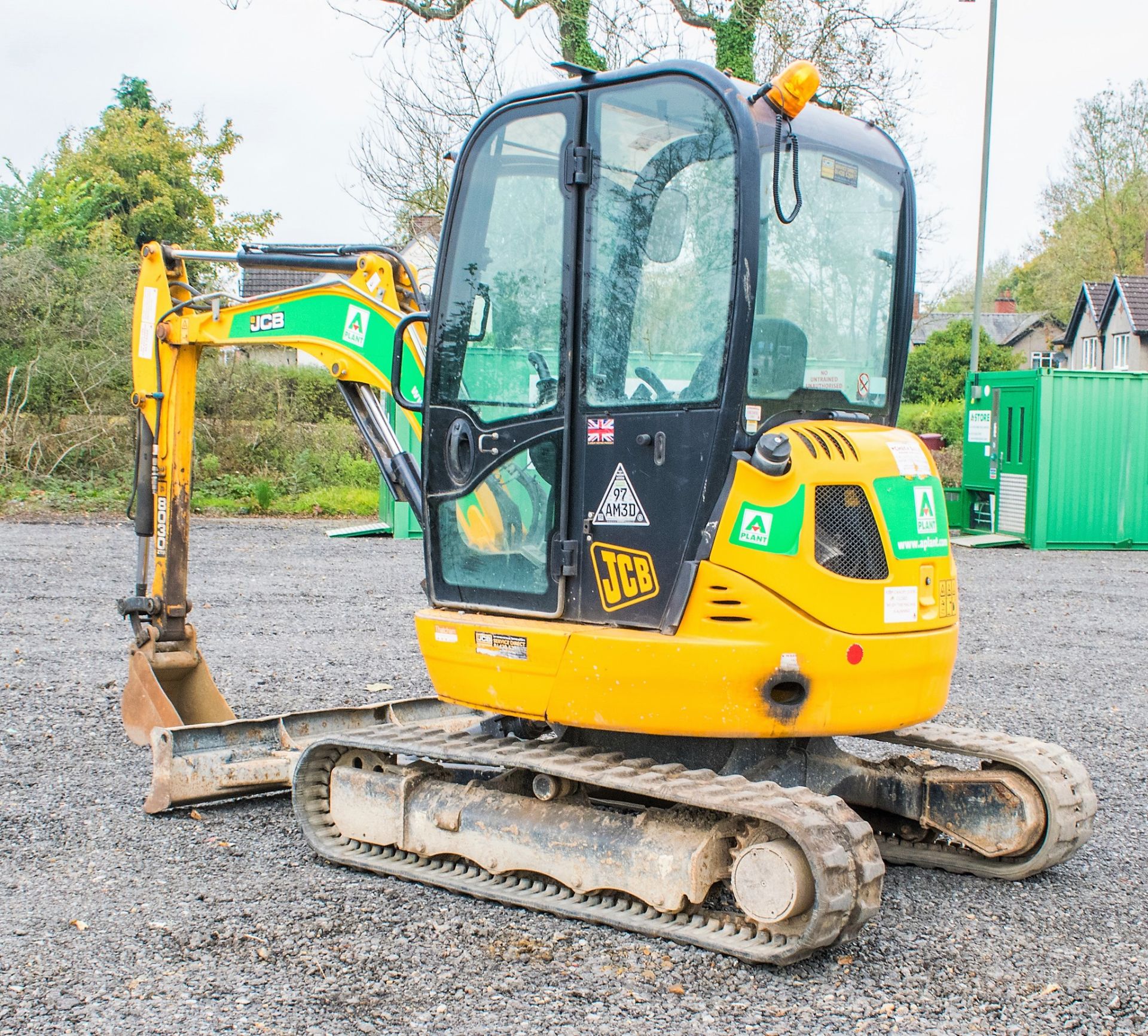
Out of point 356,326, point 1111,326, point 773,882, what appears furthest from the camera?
point 1111,326

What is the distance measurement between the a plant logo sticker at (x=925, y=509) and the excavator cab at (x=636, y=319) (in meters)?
0.37

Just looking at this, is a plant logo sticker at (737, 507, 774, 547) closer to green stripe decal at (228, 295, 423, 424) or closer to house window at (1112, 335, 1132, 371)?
green stripe decal at (228, 295, 423, 424)

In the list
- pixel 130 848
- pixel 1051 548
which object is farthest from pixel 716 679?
pixel 1051 548

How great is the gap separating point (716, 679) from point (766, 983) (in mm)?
904

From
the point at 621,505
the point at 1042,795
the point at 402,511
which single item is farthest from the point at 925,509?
the point at 402,511

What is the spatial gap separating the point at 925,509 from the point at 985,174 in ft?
62.9

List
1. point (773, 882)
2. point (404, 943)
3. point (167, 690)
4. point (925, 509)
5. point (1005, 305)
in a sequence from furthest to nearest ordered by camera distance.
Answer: point (1005, 305), point (167, 690), point (925, 509), point (404, 943), point (773, 882)

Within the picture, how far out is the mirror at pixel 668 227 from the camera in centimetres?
409

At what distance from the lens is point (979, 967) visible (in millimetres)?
3820

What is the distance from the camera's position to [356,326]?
5340 mm

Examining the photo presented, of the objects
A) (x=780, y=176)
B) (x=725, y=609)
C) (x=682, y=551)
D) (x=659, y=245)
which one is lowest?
(x=725, y=609)

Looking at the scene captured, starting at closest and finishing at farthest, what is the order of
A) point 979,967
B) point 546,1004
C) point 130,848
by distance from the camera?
point 546,1004, point 979,967, point 130,848

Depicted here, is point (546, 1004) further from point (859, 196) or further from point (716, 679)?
point (859, 196)

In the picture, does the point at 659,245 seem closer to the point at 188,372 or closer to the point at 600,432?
the point at 600,432
